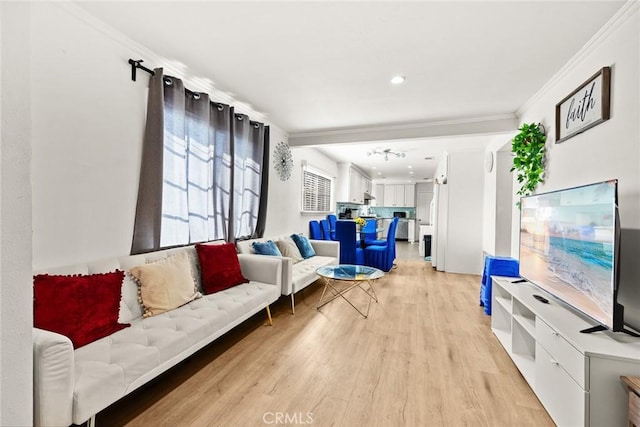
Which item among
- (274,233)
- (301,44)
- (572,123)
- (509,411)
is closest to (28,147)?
(301,44)

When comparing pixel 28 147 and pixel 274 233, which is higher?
pixel 28 147

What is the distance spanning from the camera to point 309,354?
7.55 ft

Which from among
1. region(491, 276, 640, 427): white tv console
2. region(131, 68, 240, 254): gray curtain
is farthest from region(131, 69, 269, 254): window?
region(491, 276, 640, 427): white tv console

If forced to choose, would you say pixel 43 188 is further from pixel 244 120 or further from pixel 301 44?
pixel 244 120

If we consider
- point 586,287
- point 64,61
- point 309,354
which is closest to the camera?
point 586,287

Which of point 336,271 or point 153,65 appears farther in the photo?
point 336,271

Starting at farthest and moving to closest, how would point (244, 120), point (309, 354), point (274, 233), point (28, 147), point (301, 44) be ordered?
point (274, 233), point (244, 120), point (309, 354), point (301, 44), point (28, 147)

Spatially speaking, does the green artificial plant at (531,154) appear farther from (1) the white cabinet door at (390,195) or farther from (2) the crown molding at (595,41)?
(1) the white cabinet door at (390,195)

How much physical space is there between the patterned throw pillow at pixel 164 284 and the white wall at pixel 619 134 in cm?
295

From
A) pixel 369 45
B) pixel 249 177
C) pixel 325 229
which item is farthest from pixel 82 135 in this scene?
pixel 325 229

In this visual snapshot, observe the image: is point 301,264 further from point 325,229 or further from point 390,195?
point 390,195

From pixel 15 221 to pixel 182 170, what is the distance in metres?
1.89

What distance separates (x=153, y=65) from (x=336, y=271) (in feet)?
9.42

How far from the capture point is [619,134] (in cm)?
169
